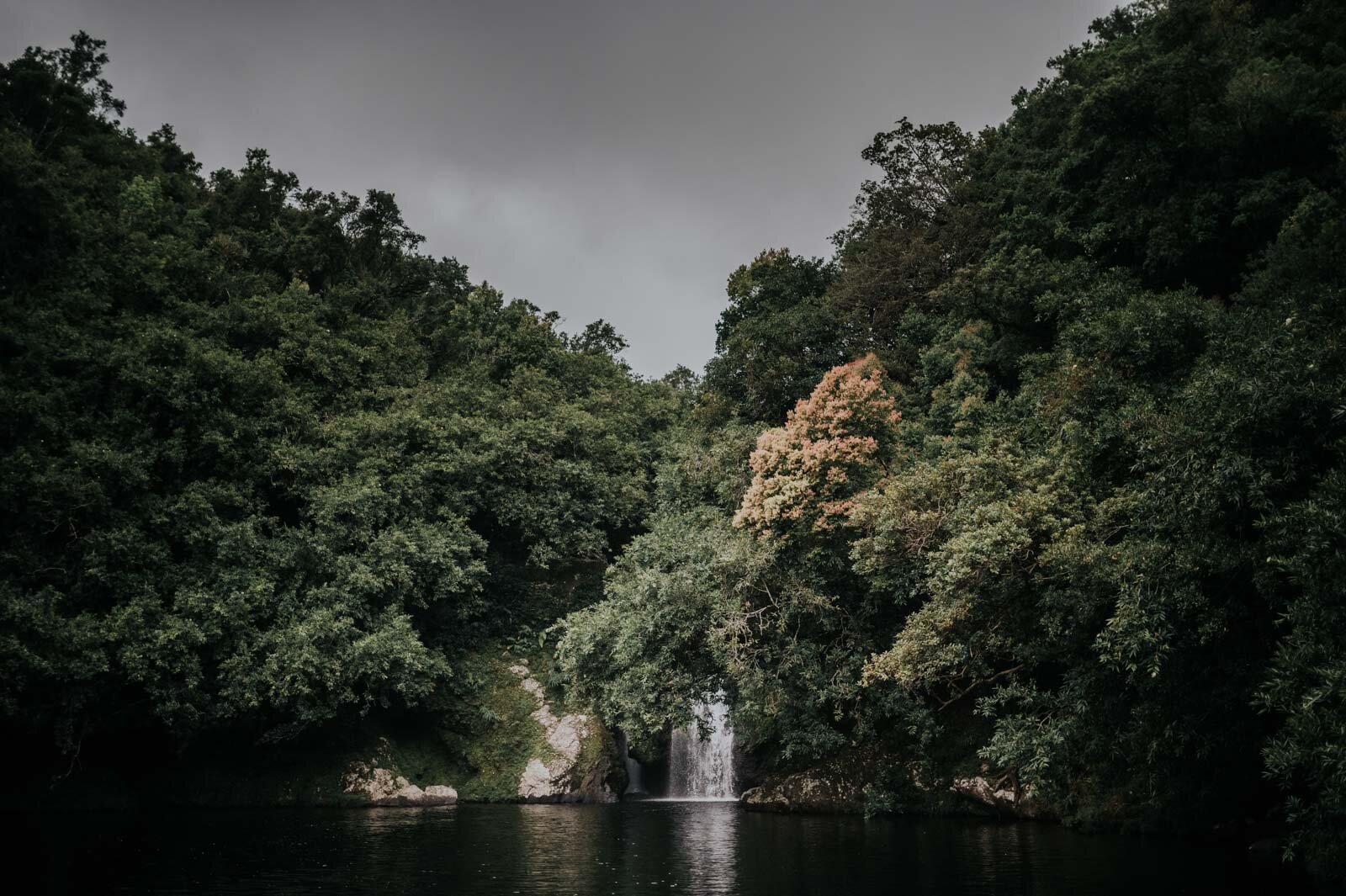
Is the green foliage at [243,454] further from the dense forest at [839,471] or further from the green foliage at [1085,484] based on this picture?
the green foliage at [1085,484]

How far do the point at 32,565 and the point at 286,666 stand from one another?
6946mm

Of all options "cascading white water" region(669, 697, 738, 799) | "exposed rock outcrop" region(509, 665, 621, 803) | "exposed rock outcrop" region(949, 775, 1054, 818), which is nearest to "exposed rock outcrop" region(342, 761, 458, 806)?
"exposed rock outcrop" region(509, 665, 621, 803)

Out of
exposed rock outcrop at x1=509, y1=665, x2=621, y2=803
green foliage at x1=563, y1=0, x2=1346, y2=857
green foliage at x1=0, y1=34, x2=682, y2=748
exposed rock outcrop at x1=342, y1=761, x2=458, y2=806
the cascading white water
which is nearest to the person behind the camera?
green foliage at x1=563, y1=0, x2=1346, y2=857

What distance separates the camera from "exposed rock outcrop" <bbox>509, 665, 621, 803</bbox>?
104 feet

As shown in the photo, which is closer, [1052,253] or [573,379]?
[1052,253]

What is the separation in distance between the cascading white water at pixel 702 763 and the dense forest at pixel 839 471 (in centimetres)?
121

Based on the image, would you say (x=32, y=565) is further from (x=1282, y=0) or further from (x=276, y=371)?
(x=1282, y=0)

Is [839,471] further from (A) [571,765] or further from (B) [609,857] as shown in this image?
(A) [571,765]

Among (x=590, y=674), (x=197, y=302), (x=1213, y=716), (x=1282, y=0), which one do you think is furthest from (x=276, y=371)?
(x=1282, y=0)

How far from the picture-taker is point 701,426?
34656mm

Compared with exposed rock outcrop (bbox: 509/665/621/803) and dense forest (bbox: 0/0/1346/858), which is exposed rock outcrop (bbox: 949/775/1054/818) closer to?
dense forest (bbox: 0/0/1346/858)

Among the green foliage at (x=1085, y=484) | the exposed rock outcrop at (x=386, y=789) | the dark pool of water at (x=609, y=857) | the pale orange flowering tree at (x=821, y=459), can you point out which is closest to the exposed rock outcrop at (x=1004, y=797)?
the green foliage at (x=1085, y=484)

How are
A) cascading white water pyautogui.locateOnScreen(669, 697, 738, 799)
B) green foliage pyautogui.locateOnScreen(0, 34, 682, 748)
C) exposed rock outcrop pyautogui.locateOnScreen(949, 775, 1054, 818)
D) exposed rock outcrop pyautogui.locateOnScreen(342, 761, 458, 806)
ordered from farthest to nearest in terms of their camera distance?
cascading white water pyautogui.locateOnScreen(669, 697, 738, 799) < exposed rock outcrop pyautogui.locateOnScreen(342, 761, 458, 806) < green foliage pyautogui.locateOnScreen(0, 34, 682, 748) < exposed rock outcrop pyautogui.locateOnScreen(949, 775, 1054, 818)

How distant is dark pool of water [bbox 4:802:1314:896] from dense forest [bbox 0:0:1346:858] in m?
1.77
